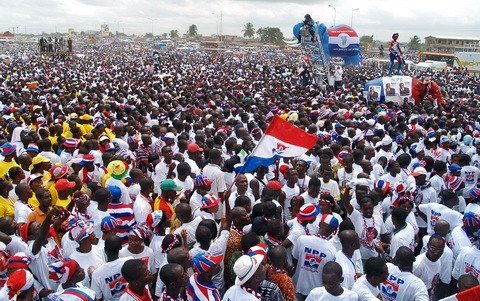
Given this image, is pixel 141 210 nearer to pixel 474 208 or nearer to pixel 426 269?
pixel 426 269

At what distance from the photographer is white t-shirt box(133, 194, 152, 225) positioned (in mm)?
4835

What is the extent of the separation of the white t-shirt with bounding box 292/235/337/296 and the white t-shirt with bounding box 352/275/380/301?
0.58 m

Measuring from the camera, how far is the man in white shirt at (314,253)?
13.5ft

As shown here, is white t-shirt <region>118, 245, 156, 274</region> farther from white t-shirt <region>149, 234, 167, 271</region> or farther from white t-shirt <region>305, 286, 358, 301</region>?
white t-shirt <region>305, 286, 358, 301</region>

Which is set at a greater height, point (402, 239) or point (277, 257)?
point (277, 257)

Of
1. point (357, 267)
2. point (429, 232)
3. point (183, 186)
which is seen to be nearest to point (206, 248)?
point (357, 267)

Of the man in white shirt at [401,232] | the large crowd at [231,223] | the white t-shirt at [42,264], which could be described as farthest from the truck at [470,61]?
the white t-shirt at [42,264]

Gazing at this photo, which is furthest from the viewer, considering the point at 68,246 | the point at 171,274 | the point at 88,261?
the point at 68,246

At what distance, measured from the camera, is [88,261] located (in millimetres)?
3840

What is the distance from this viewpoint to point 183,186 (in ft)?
19.6

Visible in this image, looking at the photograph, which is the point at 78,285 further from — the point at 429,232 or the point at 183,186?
the point at 429,232

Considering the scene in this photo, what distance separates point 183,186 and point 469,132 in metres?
6.90

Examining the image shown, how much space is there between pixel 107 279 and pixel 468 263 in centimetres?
327

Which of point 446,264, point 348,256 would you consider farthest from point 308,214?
point 446,264
